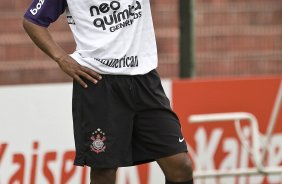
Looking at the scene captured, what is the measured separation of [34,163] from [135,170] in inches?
26.9

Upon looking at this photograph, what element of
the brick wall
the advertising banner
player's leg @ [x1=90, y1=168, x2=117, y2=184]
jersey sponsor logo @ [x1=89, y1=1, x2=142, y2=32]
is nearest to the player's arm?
jersey sponsor logo @ [x1=89, y1=1, x2=142, y2=32]

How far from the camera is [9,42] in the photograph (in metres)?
8.29

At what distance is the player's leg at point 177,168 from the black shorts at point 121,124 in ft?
0.11

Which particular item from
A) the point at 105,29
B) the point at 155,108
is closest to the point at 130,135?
the point at 155,108

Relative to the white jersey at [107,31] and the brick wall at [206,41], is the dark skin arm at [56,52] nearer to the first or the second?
the white jersey at [107,31]

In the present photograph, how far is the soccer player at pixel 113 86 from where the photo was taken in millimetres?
5074

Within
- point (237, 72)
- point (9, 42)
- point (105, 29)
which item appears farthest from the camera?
point (237, 72)

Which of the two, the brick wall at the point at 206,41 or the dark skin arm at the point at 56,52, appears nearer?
the dark skin arm at the point at 56,52

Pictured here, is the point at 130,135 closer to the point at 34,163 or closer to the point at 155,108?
the point at 155,108

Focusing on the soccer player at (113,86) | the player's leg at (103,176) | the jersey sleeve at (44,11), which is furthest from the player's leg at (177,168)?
the jersey sleeve at (44,11)

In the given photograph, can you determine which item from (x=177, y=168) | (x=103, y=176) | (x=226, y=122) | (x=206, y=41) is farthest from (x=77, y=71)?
(x=206, y=41)

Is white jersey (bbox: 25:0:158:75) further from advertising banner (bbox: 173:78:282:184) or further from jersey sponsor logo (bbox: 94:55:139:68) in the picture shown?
advertising banner (bbox: 173:78:282:184)

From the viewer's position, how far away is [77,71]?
16.8ft

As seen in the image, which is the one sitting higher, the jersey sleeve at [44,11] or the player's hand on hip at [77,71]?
the jersey sleeve at [44,11]
